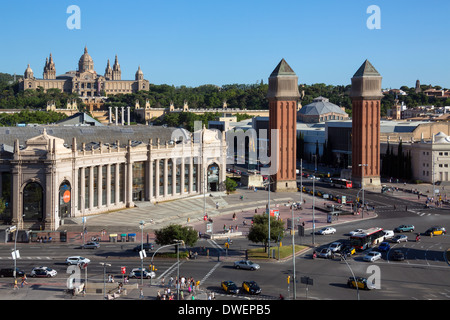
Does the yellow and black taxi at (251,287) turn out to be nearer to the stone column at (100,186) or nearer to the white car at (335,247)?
the white car at (335,247)

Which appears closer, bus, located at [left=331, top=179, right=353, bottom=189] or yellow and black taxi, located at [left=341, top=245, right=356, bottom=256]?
yellow and black taxi, located at [left=341, top=245, right=356, bottom=256]

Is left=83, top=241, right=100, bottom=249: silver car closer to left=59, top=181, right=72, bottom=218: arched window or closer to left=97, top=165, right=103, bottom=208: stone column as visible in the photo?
left=59, top=181, right=72, bottom=218: arched window

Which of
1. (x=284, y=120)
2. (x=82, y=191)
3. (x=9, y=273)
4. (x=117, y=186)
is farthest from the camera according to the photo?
(x=284, y=120)

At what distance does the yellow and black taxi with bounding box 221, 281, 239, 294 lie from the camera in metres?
59.3

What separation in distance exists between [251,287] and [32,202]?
4210 centimetres

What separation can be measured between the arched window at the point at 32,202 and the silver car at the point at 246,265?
33.2 m

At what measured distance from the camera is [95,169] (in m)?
99.9

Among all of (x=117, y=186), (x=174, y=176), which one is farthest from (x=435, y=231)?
(x=117, y=186)

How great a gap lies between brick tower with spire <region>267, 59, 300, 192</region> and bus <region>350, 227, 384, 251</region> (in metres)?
52.1

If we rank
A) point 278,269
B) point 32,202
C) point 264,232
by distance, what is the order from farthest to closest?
point 32,202, point 264,232, point 278,269

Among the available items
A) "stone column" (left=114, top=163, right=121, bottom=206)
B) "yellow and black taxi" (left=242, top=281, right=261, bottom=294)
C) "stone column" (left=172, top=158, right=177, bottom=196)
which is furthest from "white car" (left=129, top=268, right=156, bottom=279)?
"stone column" (left=172, top=158, right=177, bottom=196)

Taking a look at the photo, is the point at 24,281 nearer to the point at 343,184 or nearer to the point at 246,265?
the point at 246,265

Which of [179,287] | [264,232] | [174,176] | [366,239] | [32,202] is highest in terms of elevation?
[174,176]

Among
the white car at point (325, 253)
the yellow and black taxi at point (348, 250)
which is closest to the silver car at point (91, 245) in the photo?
the white car at point (325, 253)
